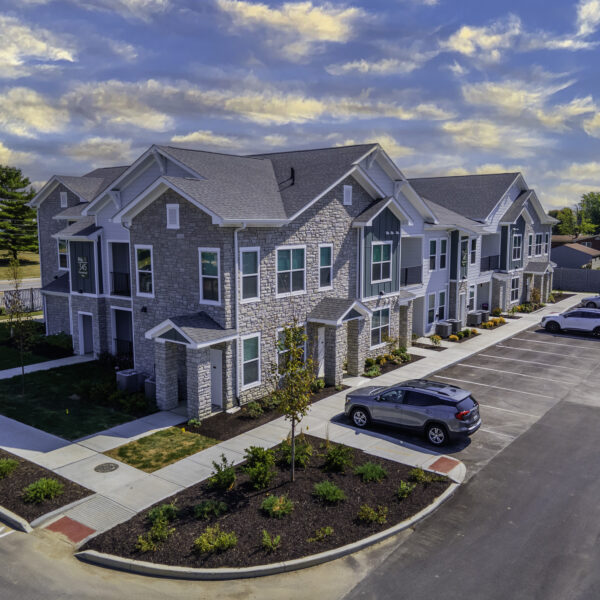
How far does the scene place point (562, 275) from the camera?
173 ft

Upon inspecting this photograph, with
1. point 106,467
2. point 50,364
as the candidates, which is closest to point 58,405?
point 106,467

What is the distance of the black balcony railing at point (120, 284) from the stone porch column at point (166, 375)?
6.41 m

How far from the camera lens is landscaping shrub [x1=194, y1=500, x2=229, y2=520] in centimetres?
1177

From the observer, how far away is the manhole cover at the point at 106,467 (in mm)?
14250

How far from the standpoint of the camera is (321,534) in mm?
11078

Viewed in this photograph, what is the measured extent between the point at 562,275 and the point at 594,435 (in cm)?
3999

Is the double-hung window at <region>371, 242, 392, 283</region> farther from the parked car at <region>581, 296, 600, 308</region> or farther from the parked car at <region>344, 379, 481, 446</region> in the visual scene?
the parked car at <region>581, 296, 600, 308</region>

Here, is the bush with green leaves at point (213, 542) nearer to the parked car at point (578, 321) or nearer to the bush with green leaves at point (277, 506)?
the bush with green leaves at point (277, 506)

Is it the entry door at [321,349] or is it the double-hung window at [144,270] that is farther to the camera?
the entry door at [321,349]

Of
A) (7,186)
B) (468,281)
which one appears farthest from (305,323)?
(7,186)

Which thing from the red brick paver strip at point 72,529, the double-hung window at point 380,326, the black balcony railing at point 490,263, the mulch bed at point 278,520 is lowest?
the red brick paver strip at point 72,529

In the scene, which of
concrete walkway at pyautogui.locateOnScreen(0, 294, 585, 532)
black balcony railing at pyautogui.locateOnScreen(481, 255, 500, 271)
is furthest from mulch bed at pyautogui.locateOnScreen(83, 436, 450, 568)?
black balcony railing at pyautogui.locateOnScreen(481, 255, 500, 271)

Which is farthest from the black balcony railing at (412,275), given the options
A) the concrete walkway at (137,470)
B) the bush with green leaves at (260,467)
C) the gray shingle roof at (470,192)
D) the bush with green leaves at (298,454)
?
the bush with green leaves at (260,467)

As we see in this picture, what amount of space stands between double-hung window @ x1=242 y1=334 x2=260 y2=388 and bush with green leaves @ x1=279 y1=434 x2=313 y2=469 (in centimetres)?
423
